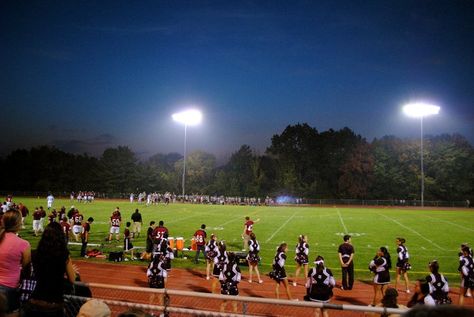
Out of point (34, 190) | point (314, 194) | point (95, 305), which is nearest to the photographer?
point (95, 305)

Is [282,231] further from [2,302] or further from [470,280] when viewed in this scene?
[2,302]

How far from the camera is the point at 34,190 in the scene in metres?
88.1

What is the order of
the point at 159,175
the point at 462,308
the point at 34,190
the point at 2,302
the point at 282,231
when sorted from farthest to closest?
1. the point at 159,175
2. the point at 34,190
3. the point at 282,231
4. the point at 2,302
5. the point at 462,308

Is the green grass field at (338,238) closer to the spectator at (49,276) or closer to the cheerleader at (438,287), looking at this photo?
the cheerleader at (438,287)

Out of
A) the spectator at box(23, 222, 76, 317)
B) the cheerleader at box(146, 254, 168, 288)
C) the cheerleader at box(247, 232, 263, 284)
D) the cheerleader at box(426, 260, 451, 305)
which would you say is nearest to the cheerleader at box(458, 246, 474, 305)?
the cheerleader at box(426, 260, 451, 305)

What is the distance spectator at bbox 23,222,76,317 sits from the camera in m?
4.56

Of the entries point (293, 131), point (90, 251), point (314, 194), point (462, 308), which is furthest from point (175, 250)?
point (293, 131)

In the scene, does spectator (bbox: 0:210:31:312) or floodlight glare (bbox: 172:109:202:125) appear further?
floodlight glare (bbox: 172:109:202:125)

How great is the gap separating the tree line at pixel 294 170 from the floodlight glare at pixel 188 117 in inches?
911

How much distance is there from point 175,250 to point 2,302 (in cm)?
1764

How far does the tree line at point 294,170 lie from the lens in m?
75.1

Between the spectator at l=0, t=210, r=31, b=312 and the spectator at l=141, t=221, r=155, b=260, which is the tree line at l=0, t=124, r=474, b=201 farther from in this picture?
the spectator at l=0, t=210, r=31, b=312

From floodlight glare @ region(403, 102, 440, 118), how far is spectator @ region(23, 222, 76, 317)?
62.5 m

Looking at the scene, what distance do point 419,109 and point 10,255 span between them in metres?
63.1
